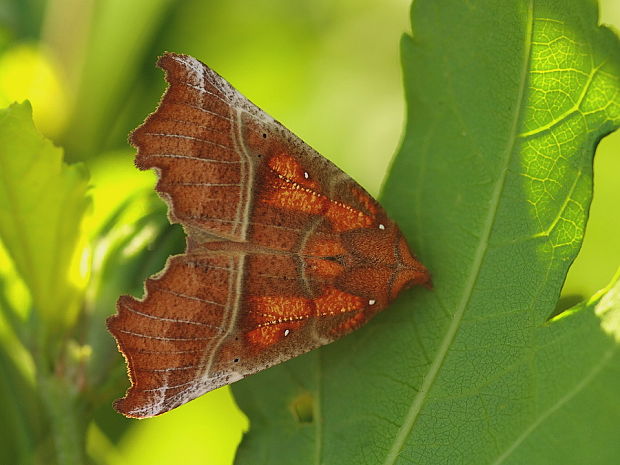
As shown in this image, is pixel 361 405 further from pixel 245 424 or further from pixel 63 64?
pixel 63 64

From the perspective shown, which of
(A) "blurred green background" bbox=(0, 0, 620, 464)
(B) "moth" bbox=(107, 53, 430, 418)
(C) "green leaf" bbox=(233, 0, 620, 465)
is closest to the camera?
(C) "green leaf" bbox=(233, 0, 620, 465)

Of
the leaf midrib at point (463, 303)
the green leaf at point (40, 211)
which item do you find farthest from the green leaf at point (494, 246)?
the green leaf at point (40, 211)

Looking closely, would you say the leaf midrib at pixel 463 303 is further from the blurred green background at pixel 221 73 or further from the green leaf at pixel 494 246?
the blurred green background at pixel 221 73

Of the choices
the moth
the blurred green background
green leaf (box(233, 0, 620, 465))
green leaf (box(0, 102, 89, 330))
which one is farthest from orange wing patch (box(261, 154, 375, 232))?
the blurred green background

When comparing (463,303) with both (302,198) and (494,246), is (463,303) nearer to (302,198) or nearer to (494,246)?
(494,246)

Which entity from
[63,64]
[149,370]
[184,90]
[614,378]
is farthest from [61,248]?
[63,64]

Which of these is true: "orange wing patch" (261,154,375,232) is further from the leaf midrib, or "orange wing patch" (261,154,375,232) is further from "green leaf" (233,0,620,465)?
the leaf midrib
